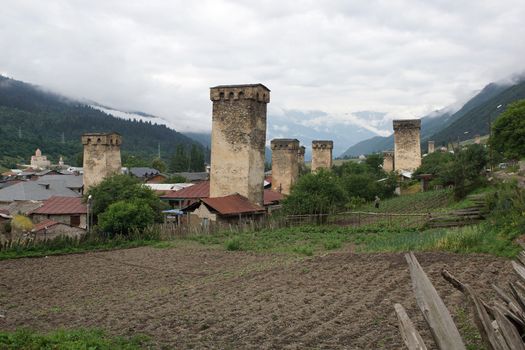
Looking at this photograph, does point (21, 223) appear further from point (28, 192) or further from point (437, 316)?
point (437, 316)

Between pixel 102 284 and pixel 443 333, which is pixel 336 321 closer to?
pixel 443 333

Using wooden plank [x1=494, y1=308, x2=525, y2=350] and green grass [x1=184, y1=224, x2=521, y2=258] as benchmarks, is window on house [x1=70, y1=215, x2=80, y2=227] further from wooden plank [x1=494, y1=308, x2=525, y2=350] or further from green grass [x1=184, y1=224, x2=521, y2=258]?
wooden plank [x1=494, y1=308, x2=525, y2=350]

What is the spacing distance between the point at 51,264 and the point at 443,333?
2059 centimetres

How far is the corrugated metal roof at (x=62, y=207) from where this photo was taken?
3528 cm

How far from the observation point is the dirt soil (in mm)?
7859

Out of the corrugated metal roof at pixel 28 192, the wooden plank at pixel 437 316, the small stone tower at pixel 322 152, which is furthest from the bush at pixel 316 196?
the wooden plank at pixel 437 316

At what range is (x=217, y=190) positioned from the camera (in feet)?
111

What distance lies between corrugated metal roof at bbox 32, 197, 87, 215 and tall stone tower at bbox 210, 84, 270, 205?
10.1 metres

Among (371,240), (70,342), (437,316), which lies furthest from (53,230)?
(437,316)

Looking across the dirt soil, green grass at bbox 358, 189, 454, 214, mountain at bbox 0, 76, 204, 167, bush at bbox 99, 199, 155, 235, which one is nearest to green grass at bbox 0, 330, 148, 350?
the dirt soil

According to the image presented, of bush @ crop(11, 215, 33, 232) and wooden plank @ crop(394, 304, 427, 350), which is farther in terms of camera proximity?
bush @ crop(11, 215, 33, 232)

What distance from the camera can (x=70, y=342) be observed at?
24.2 ft

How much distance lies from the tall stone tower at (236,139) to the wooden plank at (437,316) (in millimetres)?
30080

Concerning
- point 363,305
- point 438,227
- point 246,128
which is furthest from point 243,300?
point 246,128
